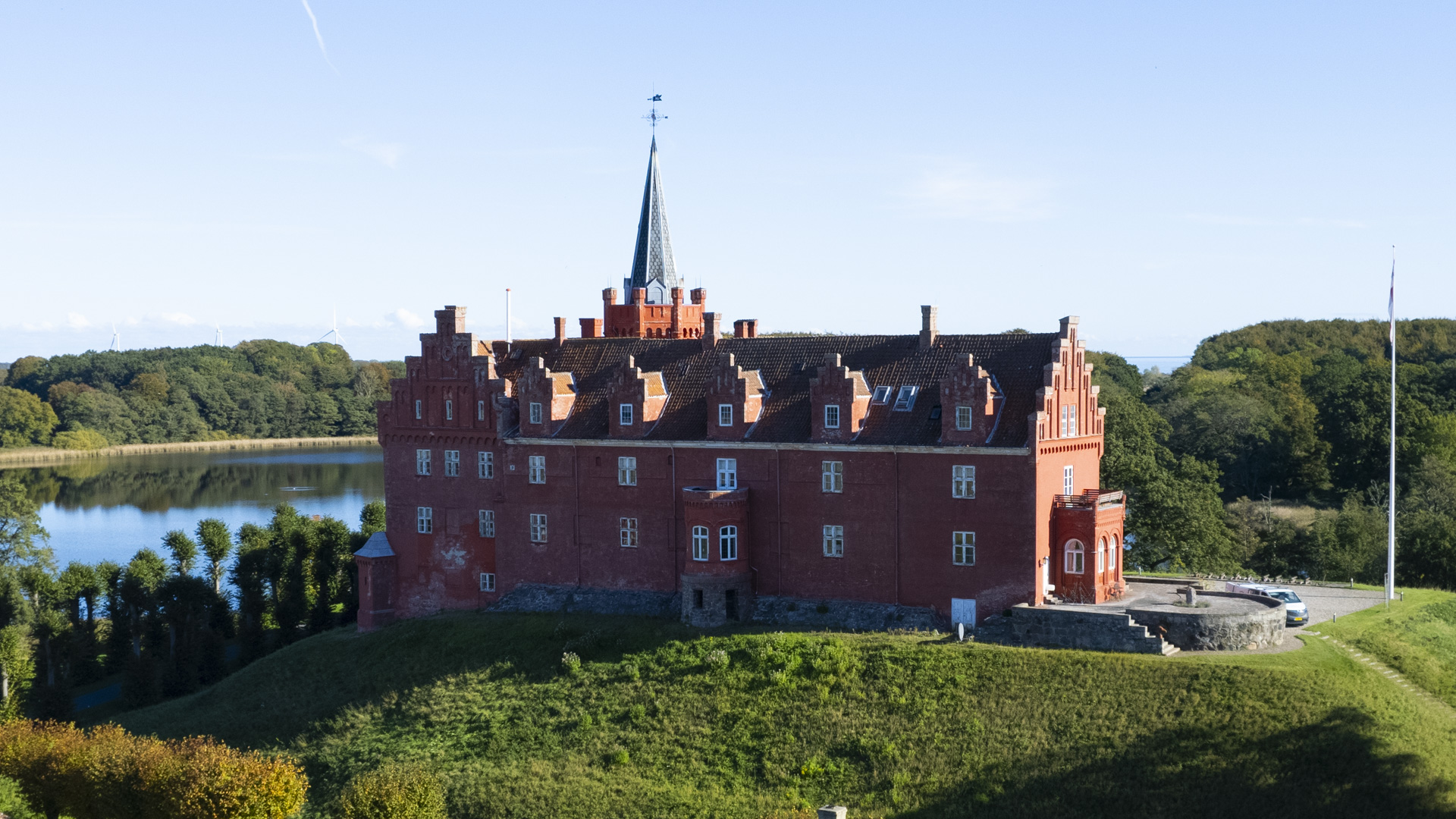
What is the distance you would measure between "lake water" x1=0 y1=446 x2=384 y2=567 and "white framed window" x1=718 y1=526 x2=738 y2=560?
53.1m

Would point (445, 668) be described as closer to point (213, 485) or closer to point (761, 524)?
point (761, 524)

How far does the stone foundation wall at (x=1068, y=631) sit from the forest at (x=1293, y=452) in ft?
54.6

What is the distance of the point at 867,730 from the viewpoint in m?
35.9

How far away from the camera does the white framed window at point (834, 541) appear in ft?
141

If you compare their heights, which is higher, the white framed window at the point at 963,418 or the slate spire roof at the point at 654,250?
the slate spire roof at the point at 654,250

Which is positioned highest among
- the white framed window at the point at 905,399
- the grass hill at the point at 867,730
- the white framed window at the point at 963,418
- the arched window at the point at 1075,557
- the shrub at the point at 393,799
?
the white framed window at the point at 905,399

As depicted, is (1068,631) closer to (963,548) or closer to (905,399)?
(963,548)

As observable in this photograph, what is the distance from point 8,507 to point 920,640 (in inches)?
2114

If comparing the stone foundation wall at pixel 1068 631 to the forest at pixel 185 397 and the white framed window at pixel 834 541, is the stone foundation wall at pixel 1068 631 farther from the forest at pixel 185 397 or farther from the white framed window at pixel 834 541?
the forest at pixel 185 397

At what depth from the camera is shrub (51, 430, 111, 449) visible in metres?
134

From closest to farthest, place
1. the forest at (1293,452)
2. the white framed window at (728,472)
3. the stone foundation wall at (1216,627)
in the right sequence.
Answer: the stone foundation wall at (1216,627)
the white framed window at (728,472)
the forest at (1293,452)

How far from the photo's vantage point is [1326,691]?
110ft

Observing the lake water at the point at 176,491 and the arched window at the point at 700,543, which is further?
the lake water at the point at 176,491

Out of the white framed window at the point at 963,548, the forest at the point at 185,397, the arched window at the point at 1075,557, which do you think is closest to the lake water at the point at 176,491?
the forest at the point at 185,397
